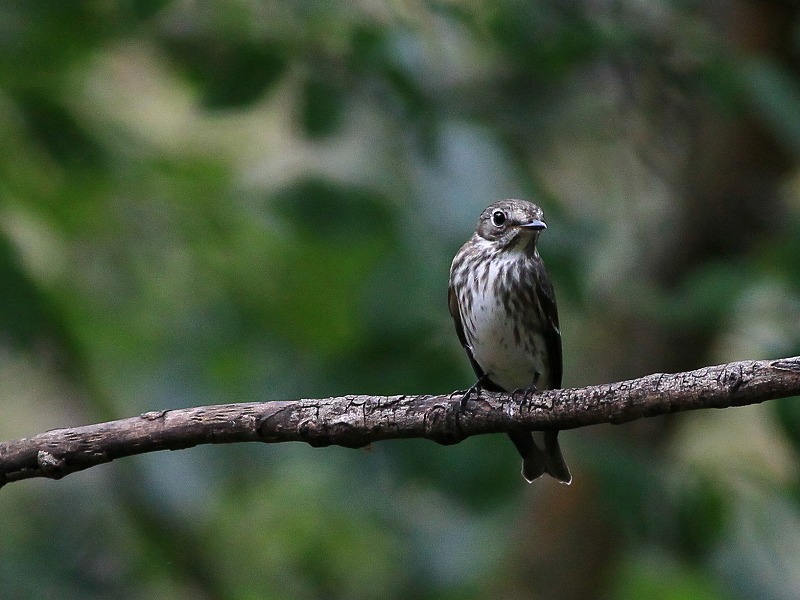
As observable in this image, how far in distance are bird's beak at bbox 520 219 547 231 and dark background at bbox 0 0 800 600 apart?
4.2 inches

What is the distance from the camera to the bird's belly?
17.7 feet

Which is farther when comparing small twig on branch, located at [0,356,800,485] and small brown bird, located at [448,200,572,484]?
small brown bird, located at [448,200,572,484]

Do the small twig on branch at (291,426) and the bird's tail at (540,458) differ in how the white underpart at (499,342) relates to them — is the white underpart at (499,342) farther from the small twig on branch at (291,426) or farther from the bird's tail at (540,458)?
the small twig on branch at (291,426)

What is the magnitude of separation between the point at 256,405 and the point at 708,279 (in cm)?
260

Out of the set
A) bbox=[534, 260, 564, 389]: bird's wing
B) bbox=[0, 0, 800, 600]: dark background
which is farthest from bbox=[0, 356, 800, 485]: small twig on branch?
bbox=[534, 260, 564, 389]: bird's wing

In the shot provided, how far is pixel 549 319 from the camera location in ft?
18.0

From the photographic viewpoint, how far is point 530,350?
5.45 metres

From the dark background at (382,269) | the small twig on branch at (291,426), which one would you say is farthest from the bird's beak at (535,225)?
the small twig on branch at (291,426)

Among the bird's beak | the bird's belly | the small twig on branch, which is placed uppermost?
the bird's beak

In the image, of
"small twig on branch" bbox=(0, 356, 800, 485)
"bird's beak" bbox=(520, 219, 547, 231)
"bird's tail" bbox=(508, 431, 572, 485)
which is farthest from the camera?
"bird's tail" bbox=(508, 431, 572, 485)

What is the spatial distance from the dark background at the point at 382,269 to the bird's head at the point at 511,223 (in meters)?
0.10

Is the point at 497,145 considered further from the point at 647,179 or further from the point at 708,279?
the point at 647,179

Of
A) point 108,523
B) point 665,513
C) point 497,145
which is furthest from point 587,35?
point 108,523

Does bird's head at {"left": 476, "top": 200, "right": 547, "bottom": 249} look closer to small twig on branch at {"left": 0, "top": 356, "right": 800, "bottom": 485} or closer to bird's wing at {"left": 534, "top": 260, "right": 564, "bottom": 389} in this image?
bird's wing at {"left": 534, "top": 260, "right": 564, "bottom": 389}
